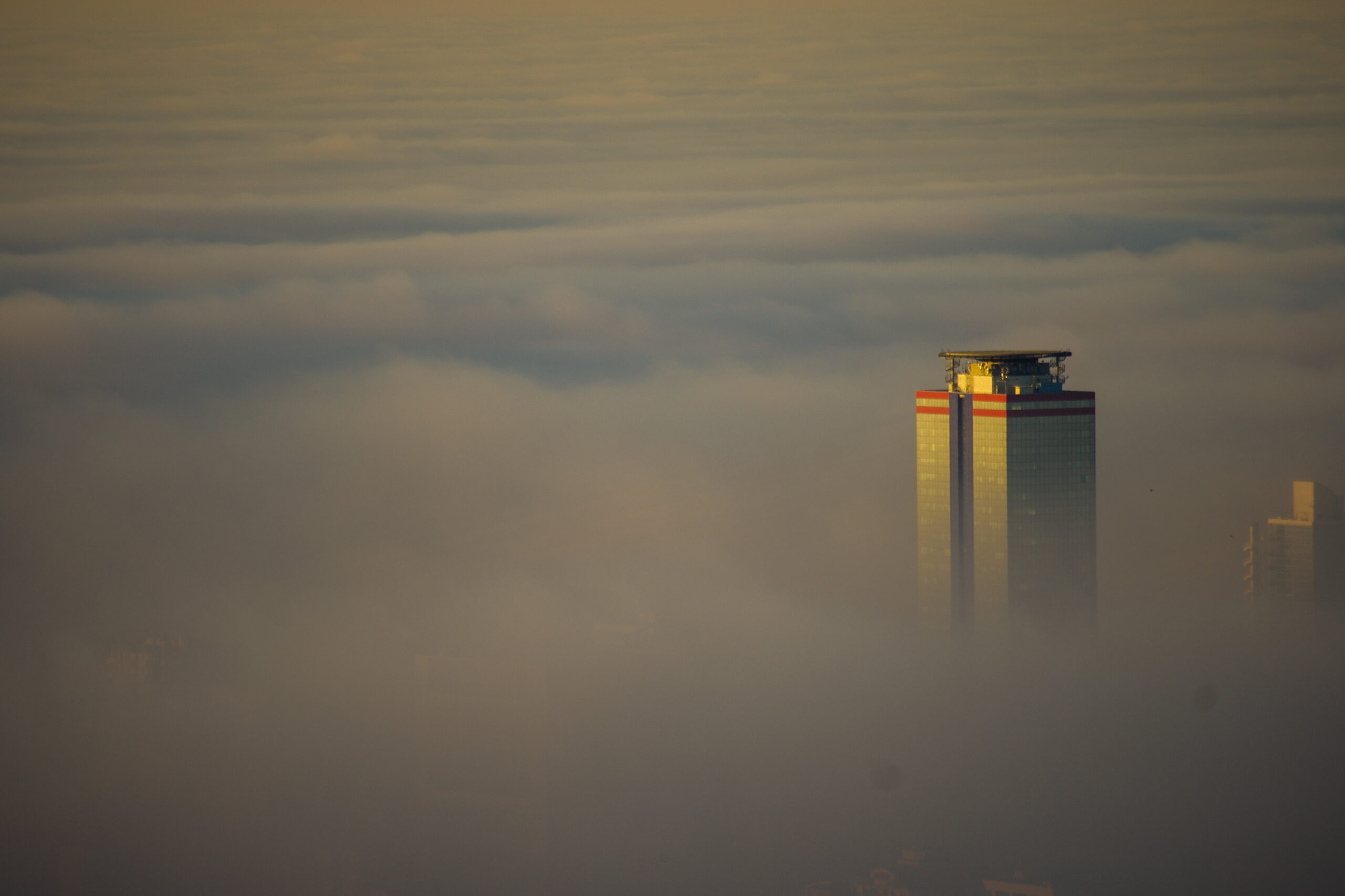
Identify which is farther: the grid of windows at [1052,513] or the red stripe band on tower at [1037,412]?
the grid of windows at [1052,513]

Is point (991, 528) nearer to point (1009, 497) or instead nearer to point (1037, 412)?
point (1009, 497)

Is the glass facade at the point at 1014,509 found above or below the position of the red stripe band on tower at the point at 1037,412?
below

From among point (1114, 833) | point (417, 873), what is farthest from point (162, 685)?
point (1114, 833)

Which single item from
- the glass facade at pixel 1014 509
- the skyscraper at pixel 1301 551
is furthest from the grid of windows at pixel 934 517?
the skyscraper at pixel 1301 551

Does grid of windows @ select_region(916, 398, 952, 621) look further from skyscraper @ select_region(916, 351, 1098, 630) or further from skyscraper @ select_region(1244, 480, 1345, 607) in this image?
skyscraper @ select_region(1244, 480, 1345, 607)

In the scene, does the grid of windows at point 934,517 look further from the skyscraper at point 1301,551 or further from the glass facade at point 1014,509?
the skyscraper at point 1301,551

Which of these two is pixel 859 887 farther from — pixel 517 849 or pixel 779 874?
pixel 517 849
